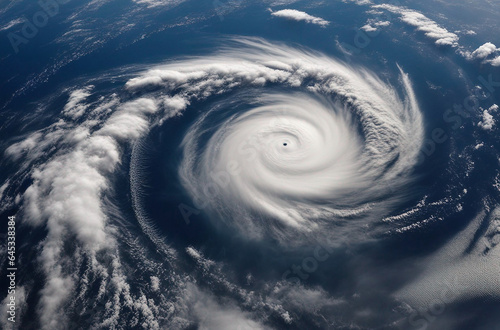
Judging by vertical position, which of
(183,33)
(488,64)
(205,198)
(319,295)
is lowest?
(319,295)

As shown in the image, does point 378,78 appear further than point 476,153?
Yes

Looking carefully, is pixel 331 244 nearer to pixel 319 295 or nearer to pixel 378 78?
pixel 319 295

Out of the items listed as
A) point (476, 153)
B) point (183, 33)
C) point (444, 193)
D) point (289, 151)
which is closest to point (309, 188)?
point (289, 151)

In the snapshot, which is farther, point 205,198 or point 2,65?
point 2,65

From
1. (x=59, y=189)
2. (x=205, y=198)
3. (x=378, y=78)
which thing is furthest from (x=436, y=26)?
(x=59, y=189)

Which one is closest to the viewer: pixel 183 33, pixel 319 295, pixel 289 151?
pixel 319 295

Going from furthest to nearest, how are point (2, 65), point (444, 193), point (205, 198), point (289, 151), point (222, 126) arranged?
point (2, 65), point (222, 126), point (289, 151), point (205, 198), point (444, 193)

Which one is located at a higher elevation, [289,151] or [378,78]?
[378,78]

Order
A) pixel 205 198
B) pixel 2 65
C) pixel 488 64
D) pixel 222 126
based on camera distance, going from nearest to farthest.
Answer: pixel 205 198, pixel 222 126, pixel 488 64, pixel 2 65

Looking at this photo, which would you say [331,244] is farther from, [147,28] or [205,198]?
[147,28]
